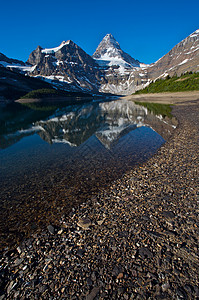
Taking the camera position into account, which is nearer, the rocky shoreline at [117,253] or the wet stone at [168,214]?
the rocky shoreline at [117,253]

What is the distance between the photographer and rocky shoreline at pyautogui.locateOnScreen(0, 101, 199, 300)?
539cm

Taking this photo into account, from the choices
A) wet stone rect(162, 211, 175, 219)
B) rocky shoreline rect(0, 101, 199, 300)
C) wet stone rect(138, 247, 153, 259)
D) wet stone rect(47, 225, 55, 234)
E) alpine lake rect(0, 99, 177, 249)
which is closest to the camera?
rocky shoreline rect(0, 101, 199, 300)

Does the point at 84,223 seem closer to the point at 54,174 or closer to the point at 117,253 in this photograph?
the point at 117,253

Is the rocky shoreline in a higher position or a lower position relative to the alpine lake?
higher

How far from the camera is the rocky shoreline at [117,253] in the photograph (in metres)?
5.39

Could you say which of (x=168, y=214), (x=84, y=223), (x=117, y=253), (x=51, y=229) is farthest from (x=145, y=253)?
(x=51, y=229)

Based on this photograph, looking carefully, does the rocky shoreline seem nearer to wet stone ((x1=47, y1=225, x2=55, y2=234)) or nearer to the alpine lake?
wet stone ((x1=47, y1=225, x2=55, y2=234))

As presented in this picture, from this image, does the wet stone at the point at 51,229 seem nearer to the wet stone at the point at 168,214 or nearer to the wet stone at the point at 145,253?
the wet stone at the point at 145,253

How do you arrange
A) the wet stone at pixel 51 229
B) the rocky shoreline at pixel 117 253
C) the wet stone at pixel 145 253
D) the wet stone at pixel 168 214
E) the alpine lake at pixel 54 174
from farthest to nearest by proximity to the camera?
1. the alpine lake at pixel 54 174
2. the wet stone at pixel 51 229
3. the wet stone at pixel 168 214
4. the wet stone at pixel 145 253
5. the rocky shoreline at pixel 117 253

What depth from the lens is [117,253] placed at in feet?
21.6

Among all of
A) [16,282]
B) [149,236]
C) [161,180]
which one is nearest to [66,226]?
[16,282]

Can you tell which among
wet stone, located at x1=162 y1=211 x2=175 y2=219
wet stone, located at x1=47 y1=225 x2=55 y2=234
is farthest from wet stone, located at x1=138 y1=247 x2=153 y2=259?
wet stone, located at x1=47 y1=225 x2=55 y2=234

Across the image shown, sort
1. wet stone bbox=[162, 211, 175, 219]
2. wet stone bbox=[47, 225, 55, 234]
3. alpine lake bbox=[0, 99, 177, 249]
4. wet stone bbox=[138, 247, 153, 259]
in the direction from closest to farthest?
wet stone bbox=[138, 247, 153, 259], wet stone bbox=[162, 211, 175, 219], wet stone bbox=[47, 225, 55, 234], alpine lake bbox=[0, 99, 177, 249]

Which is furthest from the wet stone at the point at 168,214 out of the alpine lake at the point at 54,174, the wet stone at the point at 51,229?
the wet stone at the point at 51,229
